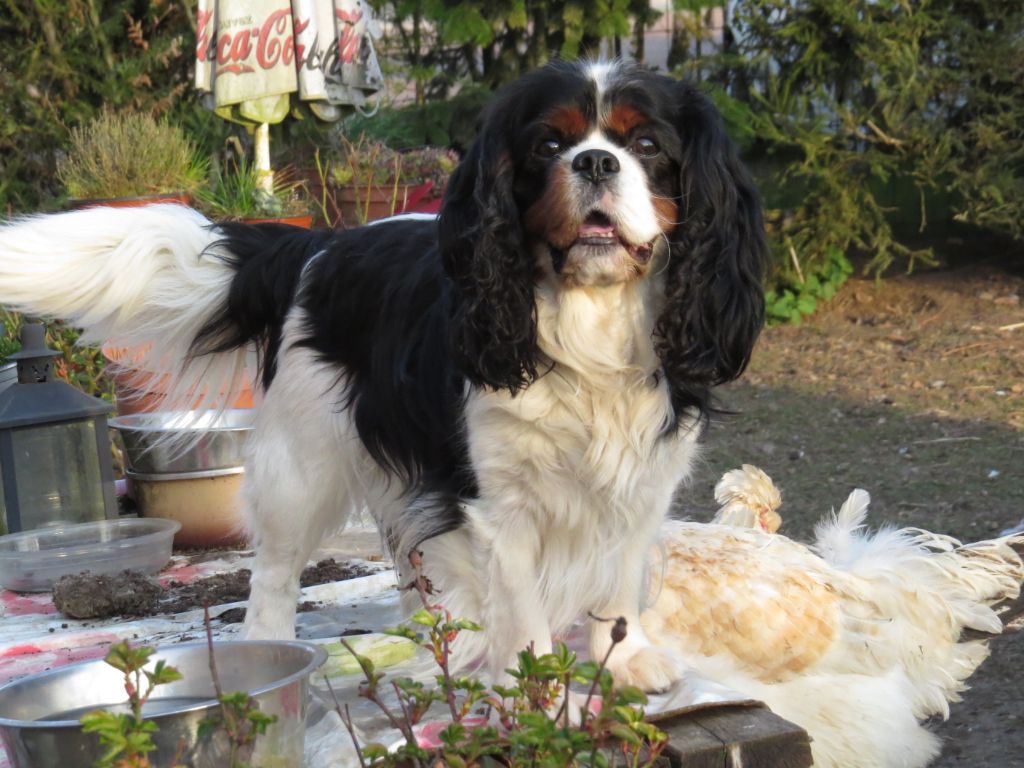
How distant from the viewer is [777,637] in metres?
2.92

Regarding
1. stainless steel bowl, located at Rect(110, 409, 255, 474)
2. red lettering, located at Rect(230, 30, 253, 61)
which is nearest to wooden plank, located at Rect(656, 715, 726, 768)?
stainless steel bowl, located at Rect(110, 409, 255, 474)

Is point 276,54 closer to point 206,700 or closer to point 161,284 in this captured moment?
point 161,284

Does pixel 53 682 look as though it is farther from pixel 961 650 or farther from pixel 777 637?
pixel 961 650

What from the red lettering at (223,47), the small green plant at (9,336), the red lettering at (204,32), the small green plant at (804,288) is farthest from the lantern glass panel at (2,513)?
the small green plant at (804,288)

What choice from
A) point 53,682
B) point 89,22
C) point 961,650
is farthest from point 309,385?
point 89,22

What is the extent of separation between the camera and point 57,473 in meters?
3.91

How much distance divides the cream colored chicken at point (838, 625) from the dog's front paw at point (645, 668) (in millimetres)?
259

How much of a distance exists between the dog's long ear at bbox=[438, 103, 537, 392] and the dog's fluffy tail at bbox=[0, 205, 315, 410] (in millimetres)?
836

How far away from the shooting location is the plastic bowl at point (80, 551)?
143 inches

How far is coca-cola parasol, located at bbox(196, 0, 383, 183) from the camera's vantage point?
6109 millimetres

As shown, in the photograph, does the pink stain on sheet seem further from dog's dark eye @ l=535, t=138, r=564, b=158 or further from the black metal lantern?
dog's dark eye @ l=535, t=138, r=564, b=158

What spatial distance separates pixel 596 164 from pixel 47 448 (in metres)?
2.23

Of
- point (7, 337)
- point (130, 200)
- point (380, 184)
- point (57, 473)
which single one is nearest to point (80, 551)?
point (57, 473)

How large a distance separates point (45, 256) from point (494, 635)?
1.35 metres
